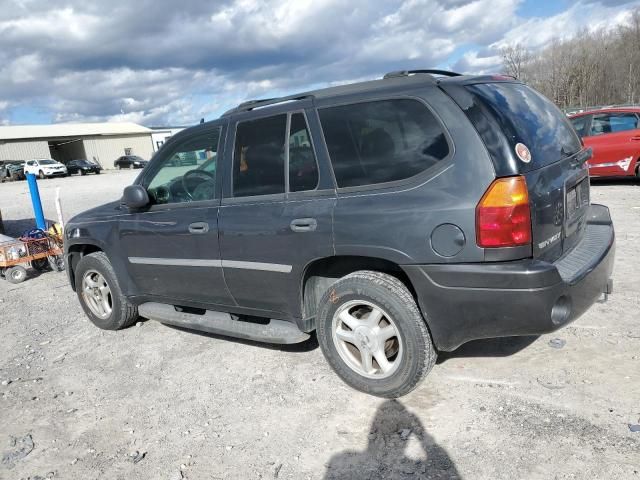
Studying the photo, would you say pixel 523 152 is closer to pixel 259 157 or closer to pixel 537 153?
pixel 537 153

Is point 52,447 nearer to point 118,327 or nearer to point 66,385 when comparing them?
point 66,385

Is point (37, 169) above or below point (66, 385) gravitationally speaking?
above

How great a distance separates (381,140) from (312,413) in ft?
5.72

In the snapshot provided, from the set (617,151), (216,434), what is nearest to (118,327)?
(216,434)

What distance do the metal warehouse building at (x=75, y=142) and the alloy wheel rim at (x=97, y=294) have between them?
2049 inches

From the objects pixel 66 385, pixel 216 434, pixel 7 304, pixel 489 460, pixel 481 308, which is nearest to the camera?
pixel 489 460

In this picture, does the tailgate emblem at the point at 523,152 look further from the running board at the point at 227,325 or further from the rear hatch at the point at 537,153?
the running board at the point at 227,325

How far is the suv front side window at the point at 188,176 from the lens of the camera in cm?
390

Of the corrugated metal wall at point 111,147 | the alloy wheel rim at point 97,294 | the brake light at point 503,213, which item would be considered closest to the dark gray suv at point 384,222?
the brake light at point 503,213

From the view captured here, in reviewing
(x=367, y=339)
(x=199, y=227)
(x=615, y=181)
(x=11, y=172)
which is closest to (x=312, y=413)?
(x=367, y=339)

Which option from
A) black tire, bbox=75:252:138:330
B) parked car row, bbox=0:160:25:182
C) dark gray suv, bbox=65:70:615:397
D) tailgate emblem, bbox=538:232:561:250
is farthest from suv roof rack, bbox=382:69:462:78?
parked car row, bbox=0:160:25:182

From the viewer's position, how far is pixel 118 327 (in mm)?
4949

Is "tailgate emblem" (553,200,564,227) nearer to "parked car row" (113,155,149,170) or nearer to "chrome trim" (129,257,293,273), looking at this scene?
"chrome trim" (129,257,293,273)

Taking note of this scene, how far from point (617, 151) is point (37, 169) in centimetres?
3875
